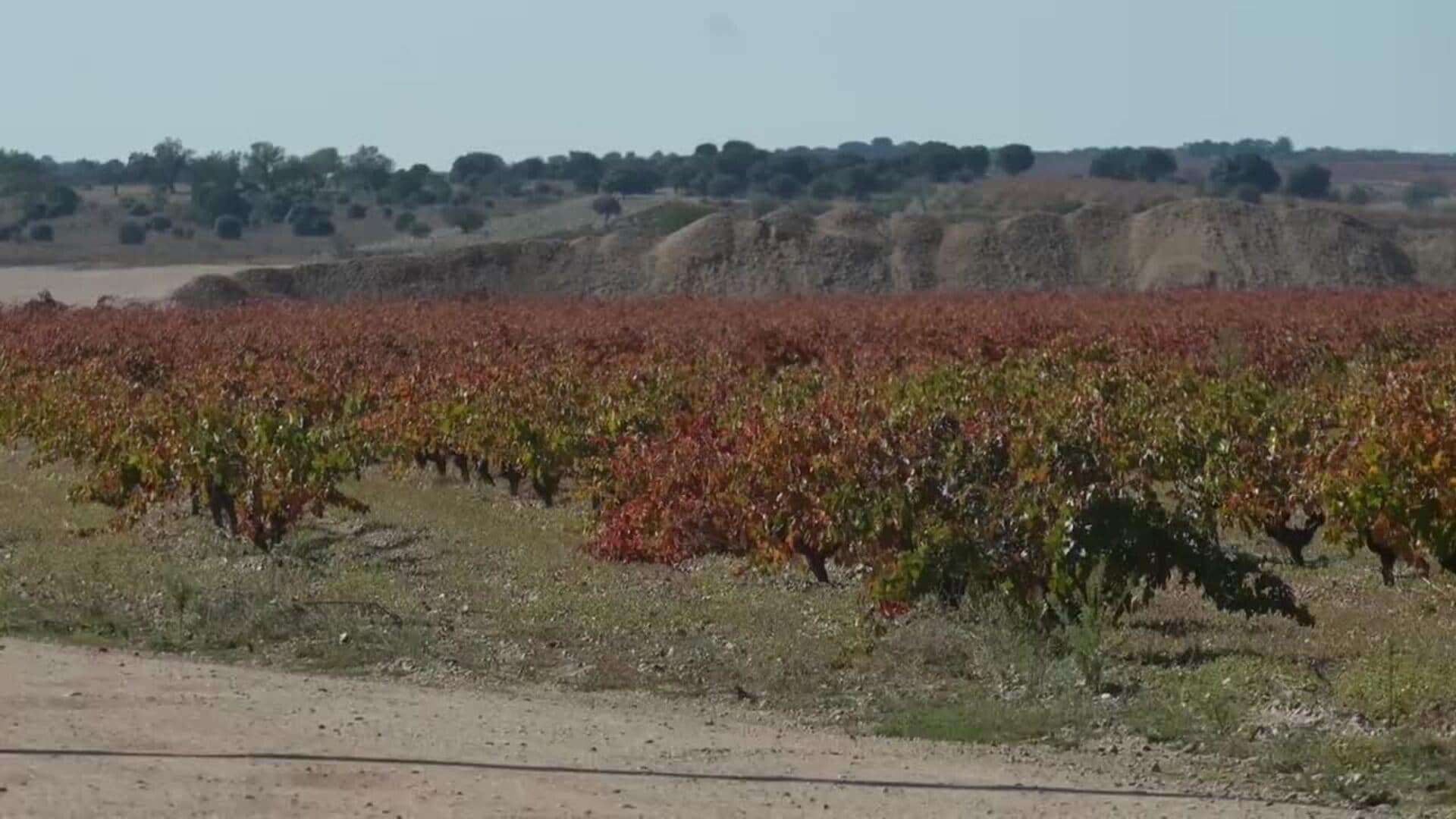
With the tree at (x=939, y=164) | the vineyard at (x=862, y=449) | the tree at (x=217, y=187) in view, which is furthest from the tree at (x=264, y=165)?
the vineyard at (x=862, y=449)

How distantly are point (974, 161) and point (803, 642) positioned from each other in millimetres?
157924

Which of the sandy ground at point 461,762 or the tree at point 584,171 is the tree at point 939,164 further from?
the sandy ground at point 461,762

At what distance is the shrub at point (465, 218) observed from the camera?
12862 cm

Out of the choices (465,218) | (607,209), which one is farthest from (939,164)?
(465,218)

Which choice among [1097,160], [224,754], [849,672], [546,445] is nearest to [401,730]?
[224,754]

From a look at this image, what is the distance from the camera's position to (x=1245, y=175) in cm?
15038

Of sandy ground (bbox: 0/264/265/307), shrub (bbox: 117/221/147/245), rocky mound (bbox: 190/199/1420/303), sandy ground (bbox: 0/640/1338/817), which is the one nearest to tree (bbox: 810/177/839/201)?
shrub (bbox: 117/221/147/245)

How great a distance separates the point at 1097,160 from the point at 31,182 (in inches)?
3226

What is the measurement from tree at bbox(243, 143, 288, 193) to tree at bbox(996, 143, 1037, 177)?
180 ft

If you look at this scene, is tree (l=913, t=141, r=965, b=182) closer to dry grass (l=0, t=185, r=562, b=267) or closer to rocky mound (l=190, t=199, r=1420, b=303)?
dry grass (l=0, t=185, r=562, b=267)

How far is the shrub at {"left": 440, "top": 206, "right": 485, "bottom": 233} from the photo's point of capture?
129m

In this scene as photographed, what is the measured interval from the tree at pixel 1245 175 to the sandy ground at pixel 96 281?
7097cm

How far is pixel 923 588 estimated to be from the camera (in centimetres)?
1227

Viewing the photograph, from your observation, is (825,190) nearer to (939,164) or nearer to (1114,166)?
(939,164)
